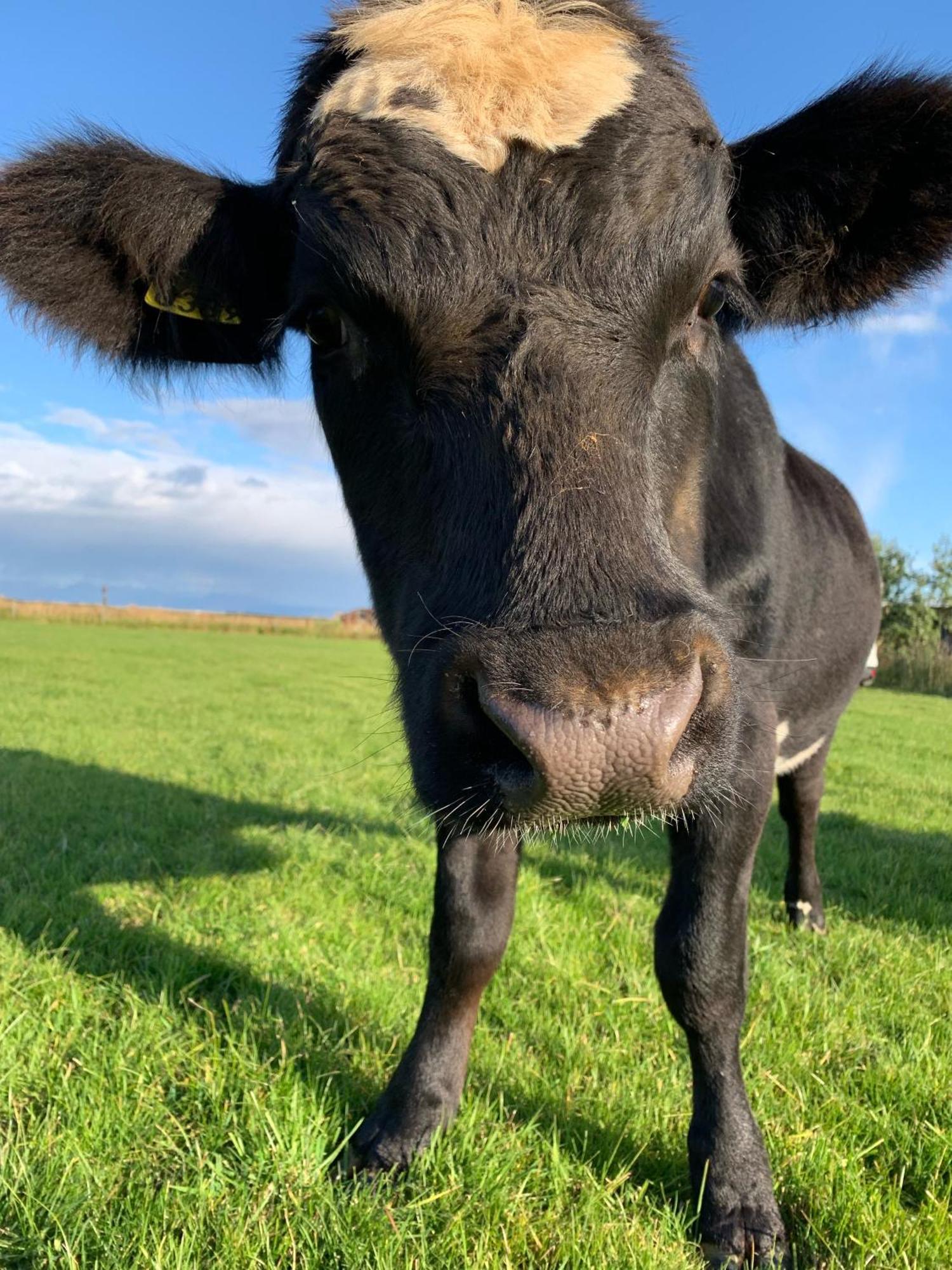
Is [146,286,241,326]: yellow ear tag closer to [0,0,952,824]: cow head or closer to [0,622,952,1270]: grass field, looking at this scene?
[0,0,952,824]: cow head

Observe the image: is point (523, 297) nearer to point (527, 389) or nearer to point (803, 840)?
point (527, 389)

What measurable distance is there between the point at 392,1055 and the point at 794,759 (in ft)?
9.70

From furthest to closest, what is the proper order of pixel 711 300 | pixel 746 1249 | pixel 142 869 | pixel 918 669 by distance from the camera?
pixel 918 669
pixel 142 869
pixel 711 300
pixel 746 1249

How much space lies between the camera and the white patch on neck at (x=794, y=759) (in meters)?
4.56

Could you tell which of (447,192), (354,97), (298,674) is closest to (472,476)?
(447,192)

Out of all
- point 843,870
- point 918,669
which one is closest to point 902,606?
point 918,669

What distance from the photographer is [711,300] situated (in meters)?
2.50

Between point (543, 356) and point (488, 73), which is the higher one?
point (488, 73)

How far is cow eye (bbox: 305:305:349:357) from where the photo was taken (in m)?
2.31

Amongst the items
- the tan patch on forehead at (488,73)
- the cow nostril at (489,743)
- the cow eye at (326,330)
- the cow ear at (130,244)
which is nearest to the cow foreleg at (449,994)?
the cow nostril at (489,743)

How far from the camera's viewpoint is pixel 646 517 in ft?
5.77

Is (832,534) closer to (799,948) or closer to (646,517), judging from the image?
(799,948)

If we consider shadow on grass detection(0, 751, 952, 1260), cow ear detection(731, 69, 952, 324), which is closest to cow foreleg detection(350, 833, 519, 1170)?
shadow on grass detection(0, 751, 952, 1260)

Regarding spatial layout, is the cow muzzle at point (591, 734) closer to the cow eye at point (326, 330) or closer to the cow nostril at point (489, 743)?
the cow nostril at point (489, 743)
